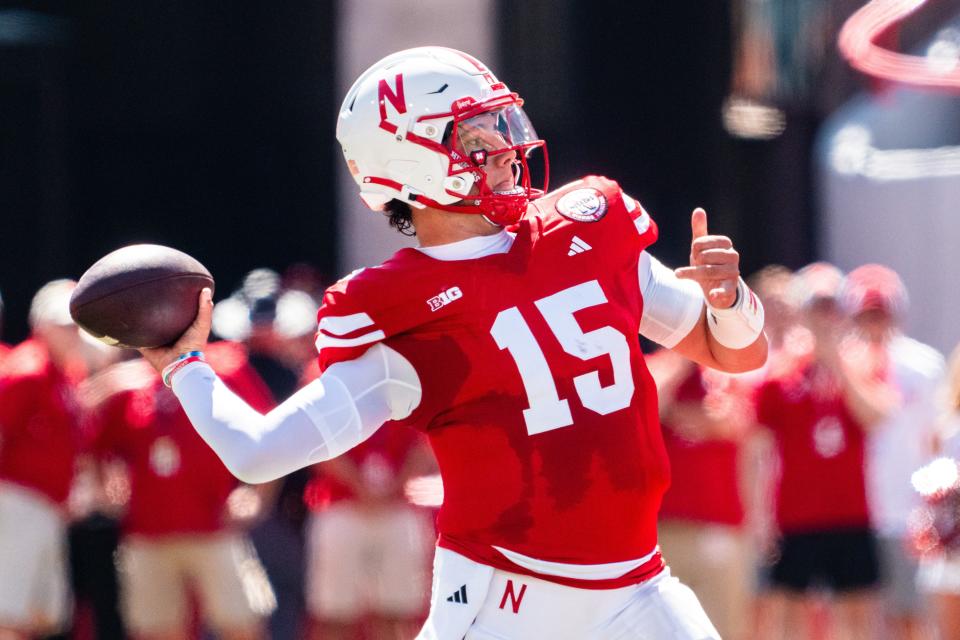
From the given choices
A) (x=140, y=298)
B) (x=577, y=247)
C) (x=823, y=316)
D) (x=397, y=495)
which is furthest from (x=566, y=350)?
(x=397, y=495)

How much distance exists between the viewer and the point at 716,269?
3.05 m

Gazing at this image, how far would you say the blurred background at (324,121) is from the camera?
8617 millimetres

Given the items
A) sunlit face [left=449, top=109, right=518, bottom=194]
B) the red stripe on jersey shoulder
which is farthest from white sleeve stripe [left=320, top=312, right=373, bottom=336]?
sunlit face [left=449, top=109, right=518, bottom=194]

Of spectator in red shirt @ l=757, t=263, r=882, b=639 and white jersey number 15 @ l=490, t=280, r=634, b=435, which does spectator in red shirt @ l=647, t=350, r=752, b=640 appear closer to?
spectator in red shirt @ l=757, t=263, r=882, b=639

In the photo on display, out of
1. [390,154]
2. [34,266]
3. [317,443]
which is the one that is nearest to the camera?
[317,443]

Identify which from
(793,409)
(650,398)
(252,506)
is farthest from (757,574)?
(650,398)

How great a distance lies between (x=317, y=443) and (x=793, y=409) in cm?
366

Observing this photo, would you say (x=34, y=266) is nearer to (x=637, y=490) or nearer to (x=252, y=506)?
(x=252, y=506)

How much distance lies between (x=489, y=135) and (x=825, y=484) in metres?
3.46

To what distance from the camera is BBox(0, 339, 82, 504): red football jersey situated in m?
6.30

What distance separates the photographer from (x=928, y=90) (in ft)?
25.8

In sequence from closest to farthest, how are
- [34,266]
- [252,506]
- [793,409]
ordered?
[793,409], [252,506], [34,266]

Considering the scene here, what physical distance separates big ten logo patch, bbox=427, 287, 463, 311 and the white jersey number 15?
3.5 inches

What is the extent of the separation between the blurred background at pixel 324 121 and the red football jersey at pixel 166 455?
213 centimetres
